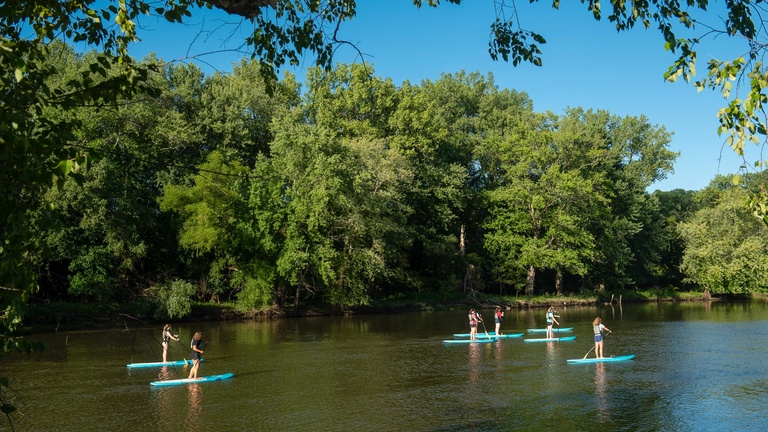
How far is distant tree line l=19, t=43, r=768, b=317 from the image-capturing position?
139 ft

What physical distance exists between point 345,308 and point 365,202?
9.12 metres

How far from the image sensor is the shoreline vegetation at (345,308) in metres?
37.2

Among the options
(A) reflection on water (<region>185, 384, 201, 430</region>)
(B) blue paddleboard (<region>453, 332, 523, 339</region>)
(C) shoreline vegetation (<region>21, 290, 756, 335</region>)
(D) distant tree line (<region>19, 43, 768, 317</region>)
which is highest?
(D) distant tree line (<region>19, 43, 768, 317</region>)

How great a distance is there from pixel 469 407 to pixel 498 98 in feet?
202

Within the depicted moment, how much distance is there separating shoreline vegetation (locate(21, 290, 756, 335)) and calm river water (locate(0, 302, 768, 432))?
4942 mm

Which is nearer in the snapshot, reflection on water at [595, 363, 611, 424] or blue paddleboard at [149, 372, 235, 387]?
reflection on water at [595, 363, 611, 424]

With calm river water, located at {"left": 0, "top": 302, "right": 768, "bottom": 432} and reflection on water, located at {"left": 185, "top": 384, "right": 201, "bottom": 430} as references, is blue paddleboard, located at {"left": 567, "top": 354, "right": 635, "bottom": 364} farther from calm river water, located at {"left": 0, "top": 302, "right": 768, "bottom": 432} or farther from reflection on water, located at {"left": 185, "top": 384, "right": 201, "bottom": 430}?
reflection on water, located at {"left": 185, "top": 384, "right": 201, "bottom": 430}

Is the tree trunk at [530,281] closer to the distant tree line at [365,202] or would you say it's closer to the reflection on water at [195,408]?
the distant tree line at [365,202]

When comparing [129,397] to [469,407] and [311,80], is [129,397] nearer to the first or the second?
[469,407]

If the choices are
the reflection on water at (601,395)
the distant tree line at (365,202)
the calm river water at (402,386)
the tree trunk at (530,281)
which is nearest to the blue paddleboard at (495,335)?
the calm river water at (402,386)

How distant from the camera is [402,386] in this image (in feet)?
61.1

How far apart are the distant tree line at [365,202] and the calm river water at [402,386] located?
1098cm

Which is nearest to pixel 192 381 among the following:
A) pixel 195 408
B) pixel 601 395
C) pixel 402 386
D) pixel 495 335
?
pixel 195 408

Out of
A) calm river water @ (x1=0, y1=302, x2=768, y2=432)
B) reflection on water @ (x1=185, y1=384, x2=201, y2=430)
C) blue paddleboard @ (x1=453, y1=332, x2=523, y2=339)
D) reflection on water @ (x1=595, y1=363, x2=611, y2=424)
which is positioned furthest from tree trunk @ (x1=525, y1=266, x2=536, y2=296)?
reflection on water @ (x1=185, y1=384, x2=201, y2=430)
